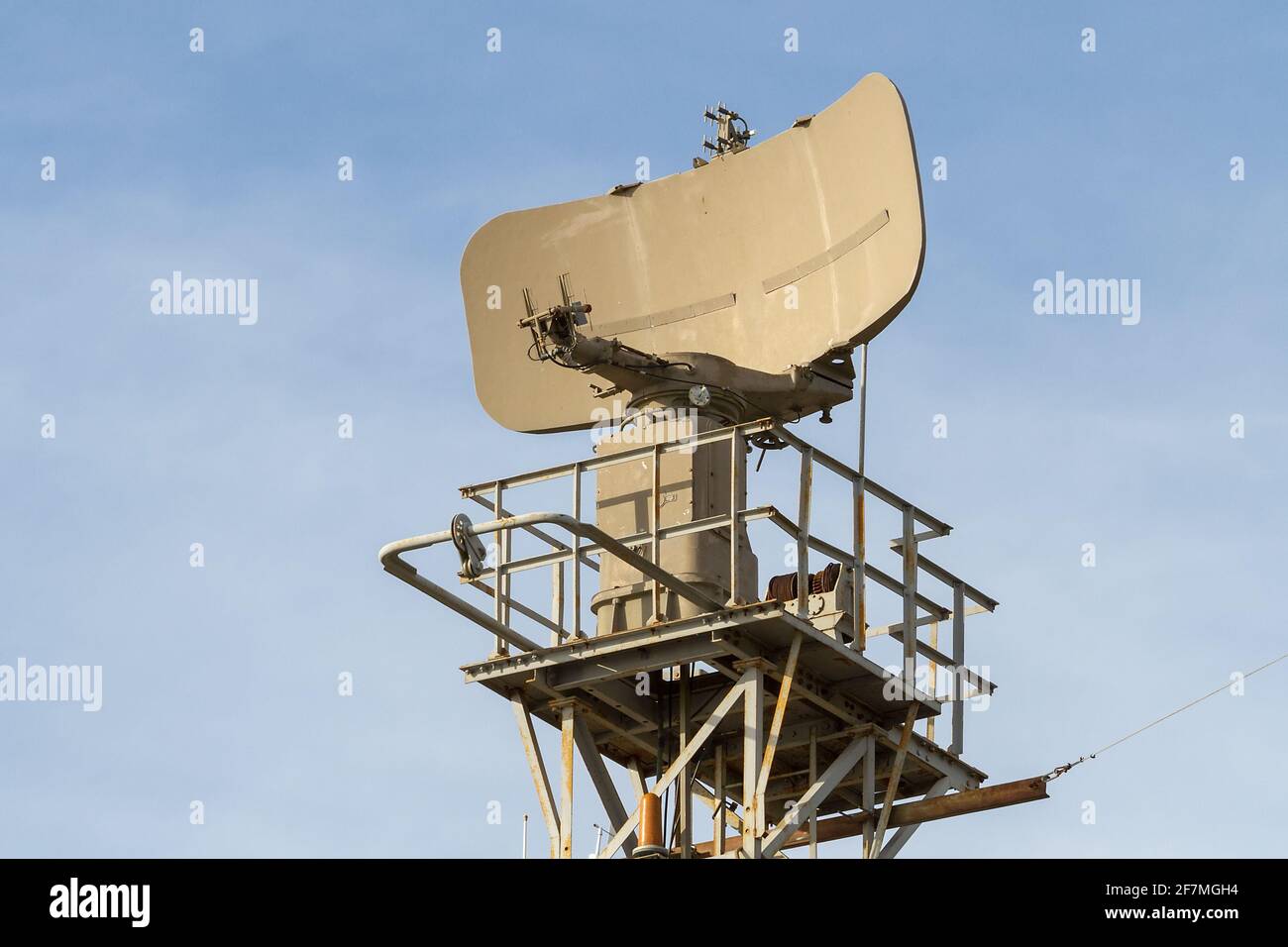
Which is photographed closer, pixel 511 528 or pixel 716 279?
pixel 511 528

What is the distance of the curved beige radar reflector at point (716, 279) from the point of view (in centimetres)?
3422

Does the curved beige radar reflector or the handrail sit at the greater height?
the curved beige radar reflector

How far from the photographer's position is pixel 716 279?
121 ft

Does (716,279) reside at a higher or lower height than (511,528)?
higher

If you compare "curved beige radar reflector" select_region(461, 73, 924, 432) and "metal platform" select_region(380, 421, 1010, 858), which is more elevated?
"curved beige radar reflector" select_region(461, 73, 924, 432)

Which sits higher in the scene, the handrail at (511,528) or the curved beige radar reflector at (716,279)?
the curved beige radar reflector at (716,279)

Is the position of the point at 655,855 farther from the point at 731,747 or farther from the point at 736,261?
the point at 736,261

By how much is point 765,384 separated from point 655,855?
7438mm

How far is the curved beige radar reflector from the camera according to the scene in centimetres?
3422

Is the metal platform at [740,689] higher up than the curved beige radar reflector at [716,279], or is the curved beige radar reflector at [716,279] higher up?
the curved beige radar reflector at [716,279]

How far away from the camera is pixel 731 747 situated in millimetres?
34469
